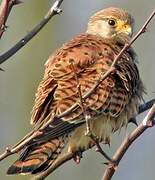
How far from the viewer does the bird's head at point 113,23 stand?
621cm

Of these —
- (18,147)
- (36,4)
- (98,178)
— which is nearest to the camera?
(18,147)

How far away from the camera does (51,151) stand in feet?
15.1

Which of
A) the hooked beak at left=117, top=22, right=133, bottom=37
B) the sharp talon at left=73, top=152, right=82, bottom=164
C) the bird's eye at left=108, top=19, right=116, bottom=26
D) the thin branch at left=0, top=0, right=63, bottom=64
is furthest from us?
the bird's eye at left=108, top=19, right=116, bottom=26

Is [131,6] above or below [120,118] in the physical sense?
above

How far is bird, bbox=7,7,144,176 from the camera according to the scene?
4562 millimetres

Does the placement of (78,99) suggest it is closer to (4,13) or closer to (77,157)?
(77,157)

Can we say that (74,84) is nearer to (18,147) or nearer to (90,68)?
(90,68)

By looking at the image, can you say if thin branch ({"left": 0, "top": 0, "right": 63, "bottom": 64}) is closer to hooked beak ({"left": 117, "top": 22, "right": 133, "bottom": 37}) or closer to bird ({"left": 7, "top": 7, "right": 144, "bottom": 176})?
bird ({"left": 7, "top": 7, "right": 144, "bottom": 176})

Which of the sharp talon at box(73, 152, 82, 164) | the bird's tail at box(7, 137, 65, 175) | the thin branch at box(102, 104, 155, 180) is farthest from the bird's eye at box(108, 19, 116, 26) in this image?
the thin branch at box(102, 104, 155, 180)

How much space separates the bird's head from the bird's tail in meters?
1.68

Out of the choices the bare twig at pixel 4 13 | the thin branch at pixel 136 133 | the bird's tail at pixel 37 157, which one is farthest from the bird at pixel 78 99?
the bare twig at pixel 4 13

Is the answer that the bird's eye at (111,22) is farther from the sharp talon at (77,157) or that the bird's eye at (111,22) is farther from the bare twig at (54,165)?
the bare twig at (54,165)

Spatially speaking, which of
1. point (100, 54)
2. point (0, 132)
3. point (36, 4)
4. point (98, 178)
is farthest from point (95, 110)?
point (36, 4)

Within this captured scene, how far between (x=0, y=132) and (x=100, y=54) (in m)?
5.08
